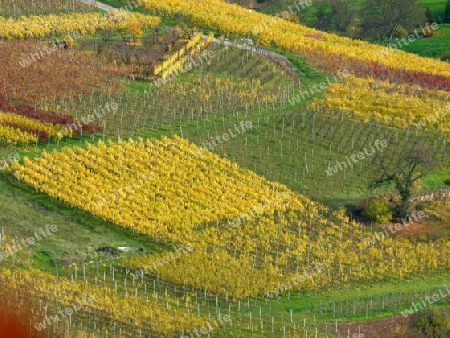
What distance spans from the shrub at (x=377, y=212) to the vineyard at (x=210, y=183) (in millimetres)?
163

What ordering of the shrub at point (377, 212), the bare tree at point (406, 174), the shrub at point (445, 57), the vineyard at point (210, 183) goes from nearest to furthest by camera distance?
the vineyard at point (210, 183), the shrub at point (377, 212), the bare tree at point (406, 174), the shrub at point (445, 57)

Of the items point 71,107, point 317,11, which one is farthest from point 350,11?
point 71,107

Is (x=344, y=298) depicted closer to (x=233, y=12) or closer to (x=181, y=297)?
(x=181, y=297)

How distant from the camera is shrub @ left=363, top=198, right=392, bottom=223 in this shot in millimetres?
60906

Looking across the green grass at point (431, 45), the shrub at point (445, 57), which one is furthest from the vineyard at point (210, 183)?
the green grass at point (431, 45)

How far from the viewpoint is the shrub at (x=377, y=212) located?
60.9 m

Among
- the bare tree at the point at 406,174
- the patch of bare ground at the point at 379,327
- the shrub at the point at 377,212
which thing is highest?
the bare tree at the point at 406,174

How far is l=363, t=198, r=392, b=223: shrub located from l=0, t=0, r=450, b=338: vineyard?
163 mm

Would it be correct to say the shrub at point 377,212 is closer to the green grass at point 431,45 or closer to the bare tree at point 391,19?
the green grass at point 431,45

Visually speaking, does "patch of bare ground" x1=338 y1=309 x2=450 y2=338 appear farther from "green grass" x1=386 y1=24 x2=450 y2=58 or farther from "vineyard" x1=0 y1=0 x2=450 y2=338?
"green grass" x1=386 y1=24 x2=450 y2=58

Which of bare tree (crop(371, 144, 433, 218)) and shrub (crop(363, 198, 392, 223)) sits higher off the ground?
bare tree (crop(371, 144, 433, 218))

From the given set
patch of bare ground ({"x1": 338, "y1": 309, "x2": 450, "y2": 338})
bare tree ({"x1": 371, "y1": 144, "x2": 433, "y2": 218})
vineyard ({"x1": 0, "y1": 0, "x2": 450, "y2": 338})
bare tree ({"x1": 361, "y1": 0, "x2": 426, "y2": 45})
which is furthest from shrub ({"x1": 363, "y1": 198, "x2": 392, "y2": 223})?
bare tree ({"x1": 361, "y1": 0, "x2": 426, "y2": 45})

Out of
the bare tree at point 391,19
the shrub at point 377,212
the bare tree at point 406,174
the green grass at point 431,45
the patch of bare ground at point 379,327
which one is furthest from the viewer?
the bare tree at point 391,19

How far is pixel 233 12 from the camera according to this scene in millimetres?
101312
